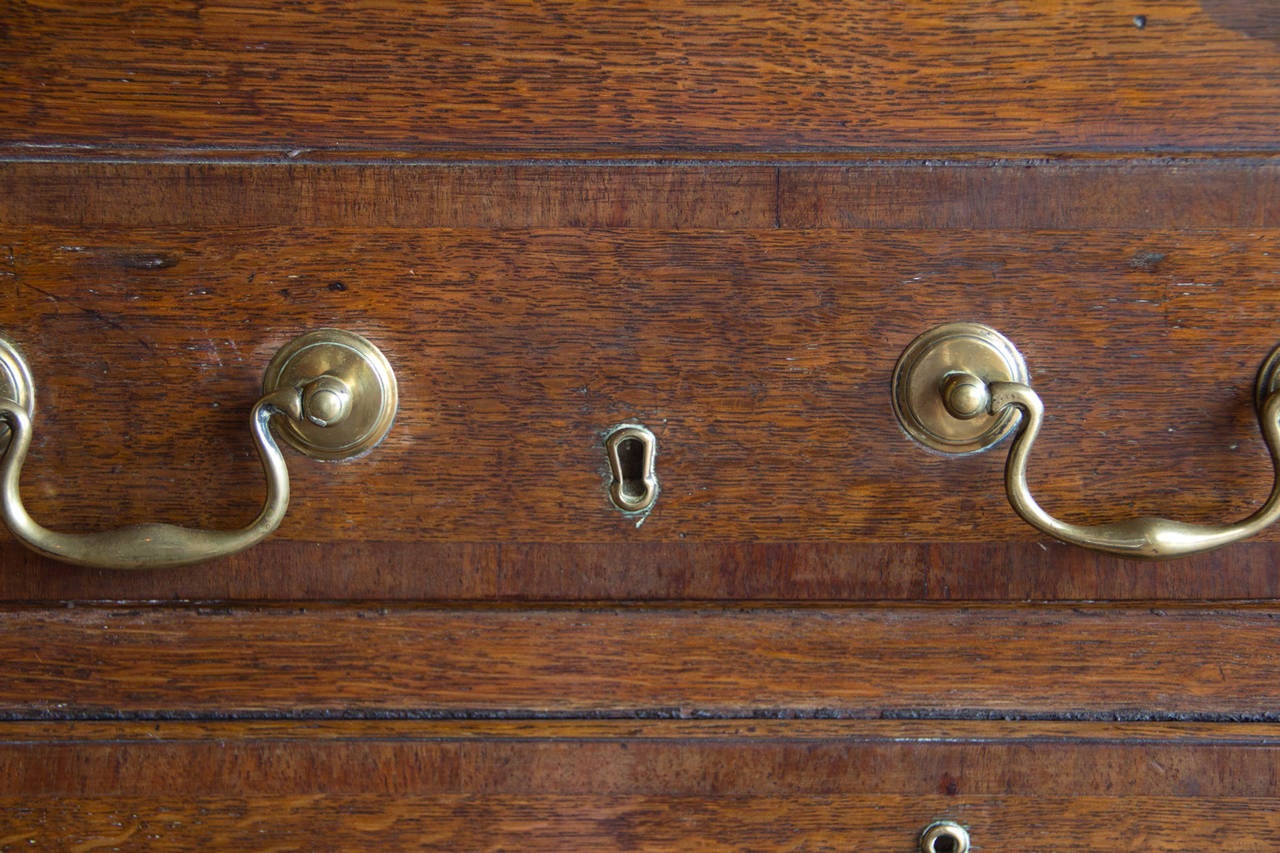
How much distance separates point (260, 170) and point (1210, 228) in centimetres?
34

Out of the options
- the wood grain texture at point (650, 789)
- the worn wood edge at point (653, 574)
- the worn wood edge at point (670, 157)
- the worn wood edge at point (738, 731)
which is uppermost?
the worn wood edge at point (670, 157)

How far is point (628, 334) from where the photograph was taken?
0.36 metres

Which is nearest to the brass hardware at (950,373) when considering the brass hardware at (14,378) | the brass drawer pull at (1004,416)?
the brass drawer pull at (1004,416)

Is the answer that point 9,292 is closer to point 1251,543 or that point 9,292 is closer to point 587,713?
point 587,713

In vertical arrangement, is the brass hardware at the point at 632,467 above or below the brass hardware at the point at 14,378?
below

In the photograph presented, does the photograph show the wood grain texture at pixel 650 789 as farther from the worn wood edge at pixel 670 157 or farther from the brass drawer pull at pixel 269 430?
Answer: the worn wood edge at pixel 670 157

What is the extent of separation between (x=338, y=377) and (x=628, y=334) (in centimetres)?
10

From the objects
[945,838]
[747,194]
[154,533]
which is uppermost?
[747,194]

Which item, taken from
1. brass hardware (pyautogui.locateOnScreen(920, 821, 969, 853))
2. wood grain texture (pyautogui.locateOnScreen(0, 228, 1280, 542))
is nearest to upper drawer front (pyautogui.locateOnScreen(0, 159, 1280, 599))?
wood grain texture (pyautogui.locateOnScreen(0, 228, 1280, 542))

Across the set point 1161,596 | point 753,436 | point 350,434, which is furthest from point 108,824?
point 1161,596

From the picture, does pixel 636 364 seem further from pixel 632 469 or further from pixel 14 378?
pixel 14 378

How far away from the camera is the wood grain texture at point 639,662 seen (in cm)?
38

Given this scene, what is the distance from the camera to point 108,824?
380 millimetres

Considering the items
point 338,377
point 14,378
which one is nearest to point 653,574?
point 338,377
